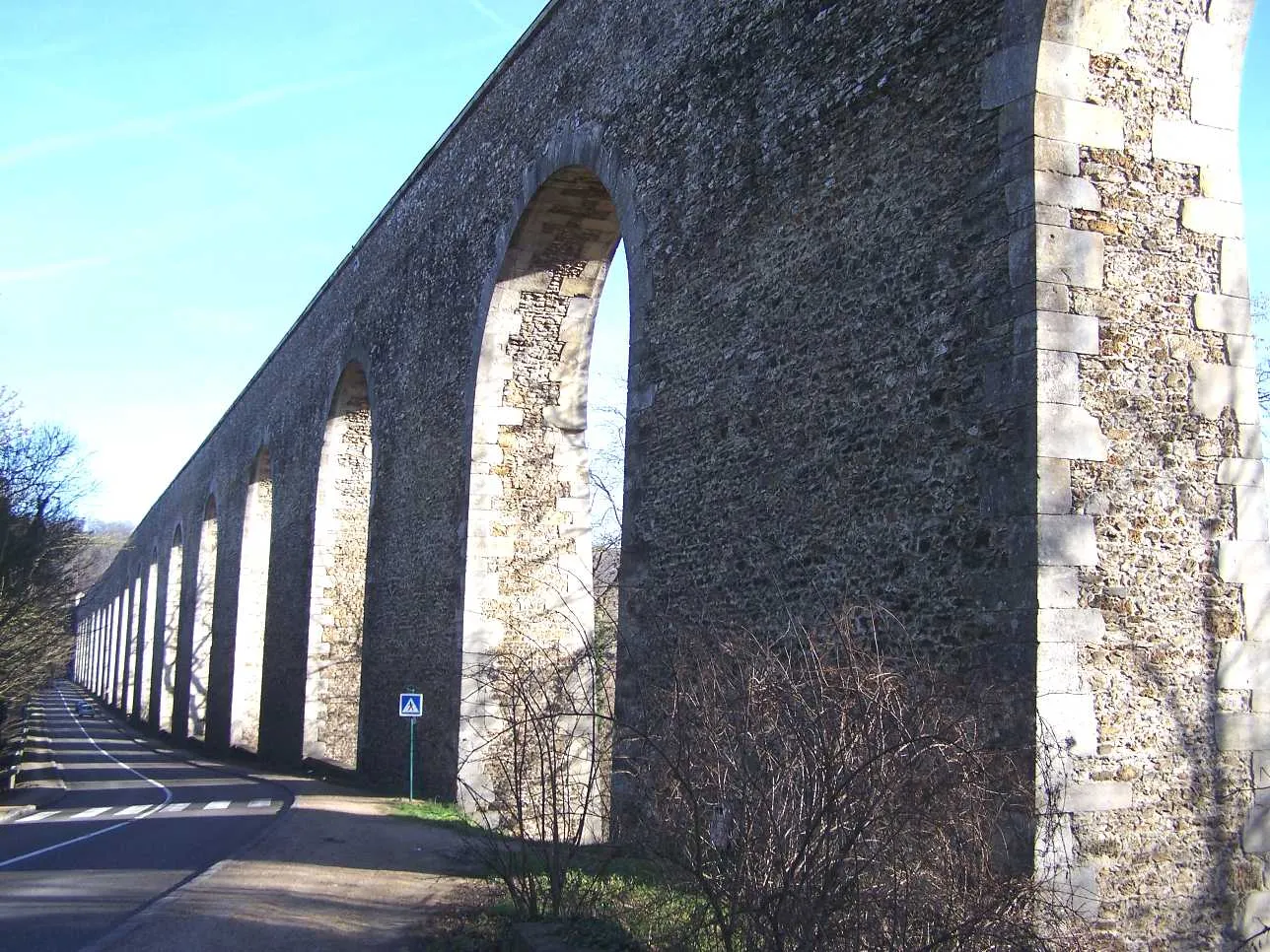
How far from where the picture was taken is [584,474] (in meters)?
14.2

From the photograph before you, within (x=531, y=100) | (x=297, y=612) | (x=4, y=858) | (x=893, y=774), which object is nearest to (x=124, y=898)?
(x=4, y=858)

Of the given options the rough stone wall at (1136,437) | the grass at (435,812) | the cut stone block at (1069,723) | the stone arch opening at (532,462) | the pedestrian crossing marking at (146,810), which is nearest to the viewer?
the cut stone block at (1069,723)

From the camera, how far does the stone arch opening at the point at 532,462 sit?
1307 cm

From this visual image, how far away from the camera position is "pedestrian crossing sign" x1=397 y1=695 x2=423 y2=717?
550 inches

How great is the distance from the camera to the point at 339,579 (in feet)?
66.7

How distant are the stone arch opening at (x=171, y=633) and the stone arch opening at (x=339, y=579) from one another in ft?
63.6

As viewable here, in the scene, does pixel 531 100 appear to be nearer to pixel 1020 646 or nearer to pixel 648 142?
pixel 648 142

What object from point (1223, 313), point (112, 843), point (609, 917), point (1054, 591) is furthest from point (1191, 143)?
point (112, 843)

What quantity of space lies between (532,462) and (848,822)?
9.79 m

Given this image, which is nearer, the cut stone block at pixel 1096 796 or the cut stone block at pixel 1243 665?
the cut stone block at pixel 1096 796

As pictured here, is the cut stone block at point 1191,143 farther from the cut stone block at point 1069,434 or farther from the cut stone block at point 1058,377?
the cut stone block at point 1069,434

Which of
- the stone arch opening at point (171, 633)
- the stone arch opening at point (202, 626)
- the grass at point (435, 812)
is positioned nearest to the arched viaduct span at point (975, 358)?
the grass at point (435, 812)

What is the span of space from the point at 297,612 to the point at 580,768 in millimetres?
9832

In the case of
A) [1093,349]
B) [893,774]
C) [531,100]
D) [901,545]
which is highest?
[531,100]
